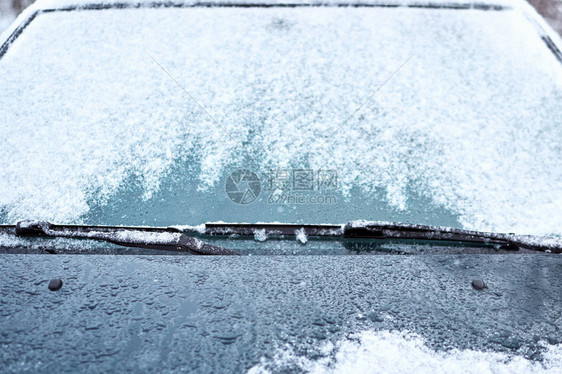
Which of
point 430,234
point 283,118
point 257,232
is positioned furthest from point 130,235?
point 430,234

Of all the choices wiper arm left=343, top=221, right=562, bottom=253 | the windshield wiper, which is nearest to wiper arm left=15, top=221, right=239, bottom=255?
the windshield wiper

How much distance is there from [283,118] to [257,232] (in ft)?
1.47

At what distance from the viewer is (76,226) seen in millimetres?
1190

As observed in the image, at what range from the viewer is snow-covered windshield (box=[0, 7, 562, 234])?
130 centimetres

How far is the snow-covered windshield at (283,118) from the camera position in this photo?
4.26ft

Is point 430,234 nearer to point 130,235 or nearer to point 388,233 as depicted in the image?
point 388,233

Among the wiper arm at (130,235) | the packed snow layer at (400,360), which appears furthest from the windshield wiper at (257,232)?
the packed snow layer at (400,360)

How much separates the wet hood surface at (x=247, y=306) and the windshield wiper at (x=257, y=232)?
0.17 ft

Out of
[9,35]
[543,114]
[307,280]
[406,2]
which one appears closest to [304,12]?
[406,2]

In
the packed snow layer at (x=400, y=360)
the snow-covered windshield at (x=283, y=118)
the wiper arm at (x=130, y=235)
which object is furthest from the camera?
the snow-covered windshield at (x=283, y=118)

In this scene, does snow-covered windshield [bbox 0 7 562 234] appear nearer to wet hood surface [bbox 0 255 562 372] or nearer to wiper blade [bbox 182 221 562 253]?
wiper blade [bbox 182 221 562 253]

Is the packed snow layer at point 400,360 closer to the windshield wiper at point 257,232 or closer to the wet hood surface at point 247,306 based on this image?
the wet hood surface at point 247,306

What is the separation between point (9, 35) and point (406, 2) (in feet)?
5.13

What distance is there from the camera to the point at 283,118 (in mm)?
1498
